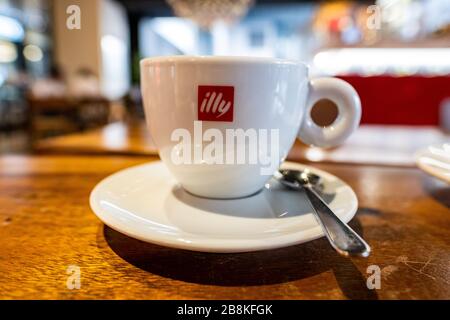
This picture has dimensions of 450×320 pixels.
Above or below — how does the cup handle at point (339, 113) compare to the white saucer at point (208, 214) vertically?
above

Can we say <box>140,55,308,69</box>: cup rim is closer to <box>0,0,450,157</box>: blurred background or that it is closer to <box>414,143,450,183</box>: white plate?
<box>0,0,450,157</box>: blurred background

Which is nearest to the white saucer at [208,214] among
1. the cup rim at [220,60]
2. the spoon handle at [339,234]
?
the spoon handle at [339,234]

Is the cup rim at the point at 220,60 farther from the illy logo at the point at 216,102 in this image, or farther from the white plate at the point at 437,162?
the white plate at the point at 437,162

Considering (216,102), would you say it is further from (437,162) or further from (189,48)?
(189,48)

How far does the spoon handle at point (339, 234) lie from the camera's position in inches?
6.6

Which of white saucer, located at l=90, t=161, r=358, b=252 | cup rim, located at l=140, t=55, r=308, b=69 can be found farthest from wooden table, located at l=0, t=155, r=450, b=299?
cup rim, located at l=140, t=55, r=308, b=69

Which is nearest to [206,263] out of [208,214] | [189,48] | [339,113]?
[208,214]

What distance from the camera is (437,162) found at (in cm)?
32

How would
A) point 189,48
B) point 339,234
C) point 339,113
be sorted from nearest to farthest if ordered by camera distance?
1. point 339,234
2. point 339,113
3. point 189,48

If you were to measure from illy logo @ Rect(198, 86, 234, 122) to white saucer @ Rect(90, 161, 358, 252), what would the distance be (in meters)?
0.07

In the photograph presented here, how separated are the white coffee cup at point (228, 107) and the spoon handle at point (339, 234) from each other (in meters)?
0.06

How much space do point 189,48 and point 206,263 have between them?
668 centimetres

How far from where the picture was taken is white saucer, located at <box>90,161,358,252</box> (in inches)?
7.4
